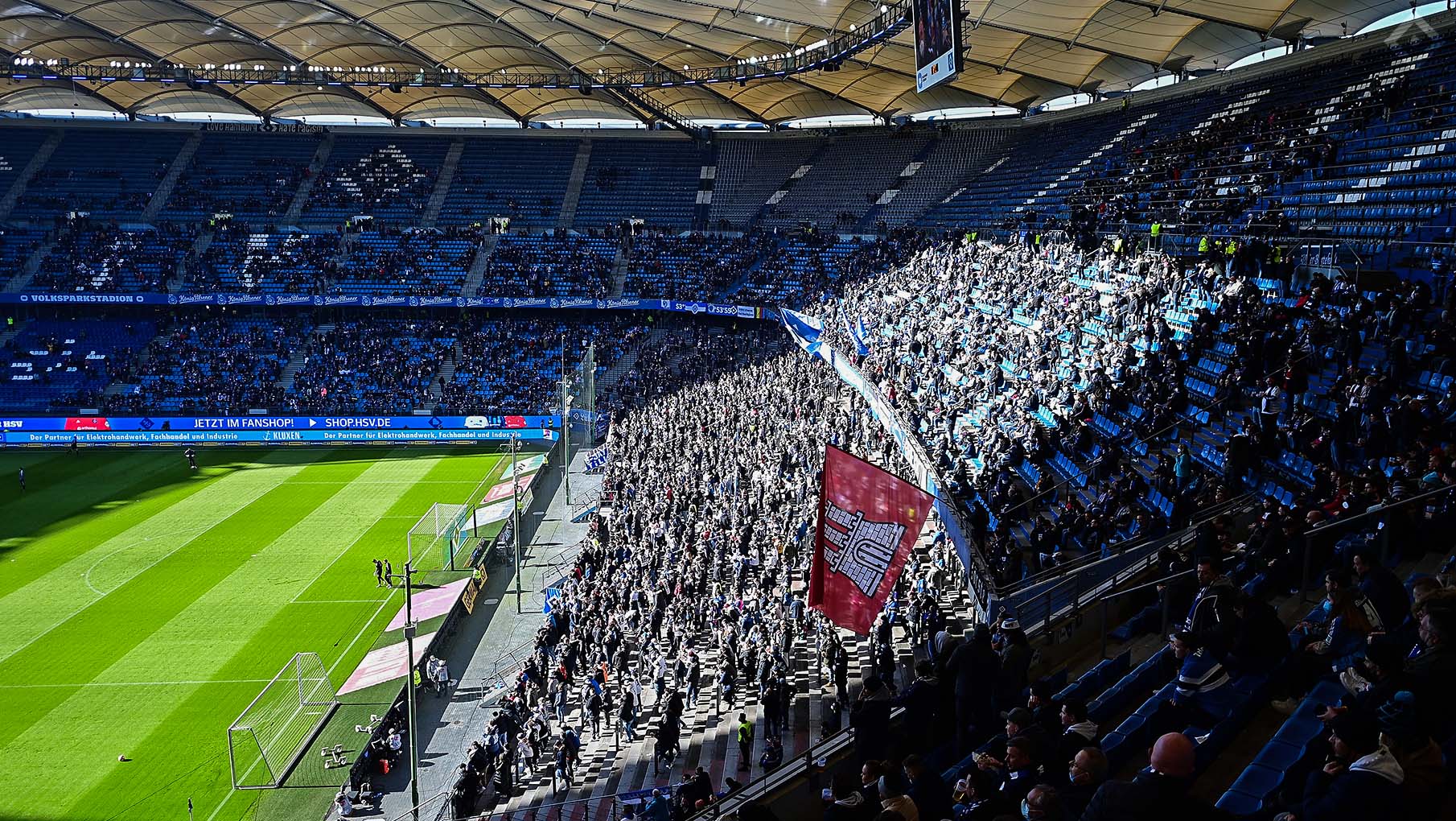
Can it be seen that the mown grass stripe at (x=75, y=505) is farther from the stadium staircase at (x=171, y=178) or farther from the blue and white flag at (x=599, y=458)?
the stadium staircase at (x=171, y=178)

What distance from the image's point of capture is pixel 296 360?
179 feet

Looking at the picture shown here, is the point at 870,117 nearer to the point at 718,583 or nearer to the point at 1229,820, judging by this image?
the point at 718,583

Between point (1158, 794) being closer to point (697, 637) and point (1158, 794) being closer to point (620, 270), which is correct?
point (697, 637)

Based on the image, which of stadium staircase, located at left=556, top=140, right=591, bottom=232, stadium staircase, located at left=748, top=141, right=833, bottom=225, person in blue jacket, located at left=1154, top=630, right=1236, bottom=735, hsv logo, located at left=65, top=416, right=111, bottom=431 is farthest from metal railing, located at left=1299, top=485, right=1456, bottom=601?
stadium staircase, located at left=556, top=140, right=591, bottom=232

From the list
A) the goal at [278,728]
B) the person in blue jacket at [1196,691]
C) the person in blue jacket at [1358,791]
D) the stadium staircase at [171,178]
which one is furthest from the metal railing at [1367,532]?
the stadium staircase at [171,178]

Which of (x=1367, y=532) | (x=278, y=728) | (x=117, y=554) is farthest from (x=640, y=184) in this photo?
(x=1367, y=532)

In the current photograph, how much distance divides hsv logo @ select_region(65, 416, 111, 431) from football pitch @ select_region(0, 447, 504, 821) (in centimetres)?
176

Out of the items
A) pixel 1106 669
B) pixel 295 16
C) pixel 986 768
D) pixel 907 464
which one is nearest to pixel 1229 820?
pixel 986 768

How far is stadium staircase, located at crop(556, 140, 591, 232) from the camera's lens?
62750 millimetres

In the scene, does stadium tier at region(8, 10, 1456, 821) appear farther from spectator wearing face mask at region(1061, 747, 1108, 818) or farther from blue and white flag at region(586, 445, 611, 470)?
blue and white flag at region(586, 445, 611, 470)

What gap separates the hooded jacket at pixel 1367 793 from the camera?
481 cm

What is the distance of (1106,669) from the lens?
9648 millimetres

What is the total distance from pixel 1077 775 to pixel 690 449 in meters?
29.1

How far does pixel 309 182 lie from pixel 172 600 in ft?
141
